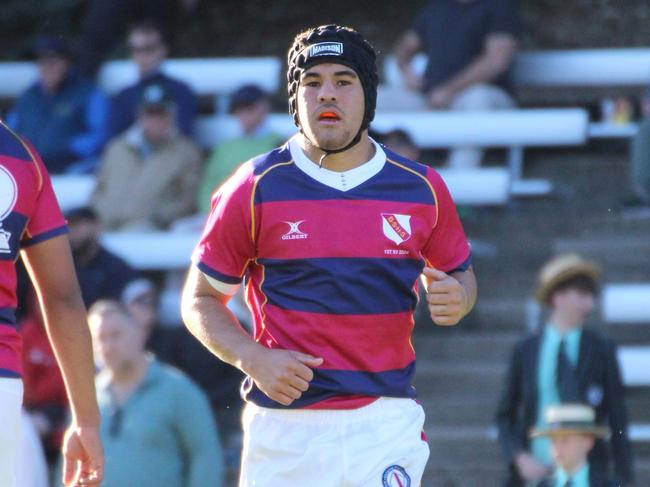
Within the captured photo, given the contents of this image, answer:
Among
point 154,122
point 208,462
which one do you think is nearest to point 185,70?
point 154,122

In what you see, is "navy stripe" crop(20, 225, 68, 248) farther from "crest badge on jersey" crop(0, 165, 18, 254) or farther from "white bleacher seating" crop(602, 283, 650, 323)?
"white bleacher seating" crop(602, 283, 650, 323)

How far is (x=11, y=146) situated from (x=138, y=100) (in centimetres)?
579

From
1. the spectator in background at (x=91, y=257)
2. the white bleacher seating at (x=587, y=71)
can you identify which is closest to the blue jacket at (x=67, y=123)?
the spectator in background at (x=91, y=257)

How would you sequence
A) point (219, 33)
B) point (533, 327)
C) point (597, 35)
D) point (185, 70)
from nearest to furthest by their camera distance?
point (533, 327), point (185, 70), point (597, 35), point (219, 33)

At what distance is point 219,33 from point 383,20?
132 centimetres

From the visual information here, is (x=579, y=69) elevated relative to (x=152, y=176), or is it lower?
elevated

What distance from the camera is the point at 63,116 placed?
403 inches

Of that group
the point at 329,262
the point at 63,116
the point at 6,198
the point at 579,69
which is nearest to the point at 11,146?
the point at 6,198

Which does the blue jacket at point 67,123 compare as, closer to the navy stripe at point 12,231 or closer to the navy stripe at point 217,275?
the navy stripe at point 217,275

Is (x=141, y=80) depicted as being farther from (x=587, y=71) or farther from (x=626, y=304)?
(x=626, y=304)

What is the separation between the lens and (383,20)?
1209 cm

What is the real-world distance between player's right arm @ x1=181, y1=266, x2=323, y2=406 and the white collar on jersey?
43 centimetres

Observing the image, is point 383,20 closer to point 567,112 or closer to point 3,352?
point 567,112

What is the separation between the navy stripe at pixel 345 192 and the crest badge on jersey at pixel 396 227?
58 millimetres
